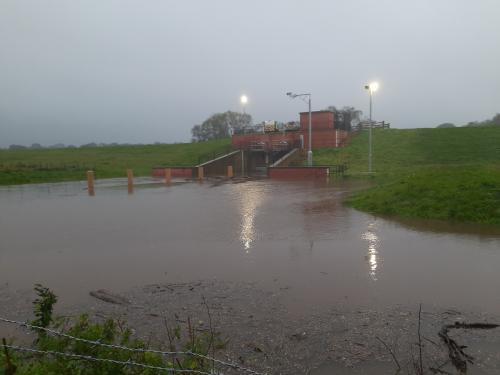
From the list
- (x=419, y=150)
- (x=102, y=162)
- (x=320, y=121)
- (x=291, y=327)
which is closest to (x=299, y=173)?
(x=320, y=121)

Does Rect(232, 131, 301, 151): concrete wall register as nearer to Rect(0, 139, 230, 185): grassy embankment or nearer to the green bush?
Rect(0, 139, 230, 185): grassy embankment

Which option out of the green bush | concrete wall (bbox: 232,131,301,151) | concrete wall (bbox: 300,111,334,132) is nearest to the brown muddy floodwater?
the green bush

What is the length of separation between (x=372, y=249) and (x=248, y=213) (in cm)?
580

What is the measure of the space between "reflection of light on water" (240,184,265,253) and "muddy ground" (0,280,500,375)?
2.84m

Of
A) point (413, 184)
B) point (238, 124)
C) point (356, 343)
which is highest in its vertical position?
point (238, 124)

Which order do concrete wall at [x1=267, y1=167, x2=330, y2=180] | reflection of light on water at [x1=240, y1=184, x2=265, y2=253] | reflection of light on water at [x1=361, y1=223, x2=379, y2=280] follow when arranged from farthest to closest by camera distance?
1. concrete wall at [x1=267, y1=167, x2=330, y2=180]
2. reflection of light on water at [x1=240, y1=184, x2=265, y2=253]
3. reflection of light on water at [x1=361, y1=223, x2=379, y2=280]

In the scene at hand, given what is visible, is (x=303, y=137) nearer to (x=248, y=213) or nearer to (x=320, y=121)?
(x=320, y=121)

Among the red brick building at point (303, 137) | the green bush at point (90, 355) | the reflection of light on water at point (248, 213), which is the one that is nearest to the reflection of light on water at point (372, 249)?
the reflection of light on water at point (248, 213)

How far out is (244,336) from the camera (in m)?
4.53

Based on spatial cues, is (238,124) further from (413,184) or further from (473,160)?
(413,184)

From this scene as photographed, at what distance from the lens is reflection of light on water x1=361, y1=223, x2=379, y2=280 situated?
6773 millimetres

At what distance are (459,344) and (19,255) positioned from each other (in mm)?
8492

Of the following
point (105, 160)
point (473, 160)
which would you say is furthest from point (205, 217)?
point (105, 160)

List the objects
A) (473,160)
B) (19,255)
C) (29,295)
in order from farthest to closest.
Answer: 1. (473,160)
2. (19,255)
3. (29,295)
